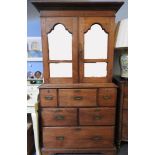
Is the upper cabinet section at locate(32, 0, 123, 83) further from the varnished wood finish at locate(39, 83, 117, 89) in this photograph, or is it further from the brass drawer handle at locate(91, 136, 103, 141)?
the brass drawer handle at locate(91, 136, 103, 141)

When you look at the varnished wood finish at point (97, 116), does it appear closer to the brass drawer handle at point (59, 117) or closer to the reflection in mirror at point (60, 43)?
the brass drawer handle at point (59, 117)

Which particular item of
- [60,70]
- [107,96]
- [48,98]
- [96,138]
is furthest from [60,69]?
[96,138]

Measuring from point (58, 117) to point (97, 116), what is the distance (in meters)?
0.41

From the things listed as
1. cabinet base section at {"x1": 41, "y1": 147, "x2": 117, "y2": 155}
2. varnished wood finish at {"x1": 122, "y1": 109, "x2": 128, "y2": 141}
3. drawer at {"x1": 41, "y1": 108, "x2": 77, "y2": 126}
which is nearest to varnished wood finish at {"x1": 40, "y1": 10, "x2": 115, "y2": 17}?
drawer at {"x1": 41, "y1": 108, "x2": 77, "y2": 126}

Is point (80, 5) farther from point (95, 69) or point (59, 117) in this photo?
point (59, 117)

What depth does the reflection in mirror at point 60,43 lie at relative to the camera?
67.9 inches

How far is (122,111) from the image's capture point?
189cm

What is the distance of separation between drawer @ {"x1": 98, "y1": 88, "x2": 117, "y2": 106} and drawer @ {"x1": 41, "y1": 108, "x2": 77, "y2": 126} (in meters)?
0.30

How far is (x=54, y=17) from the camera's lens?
5.58 feet

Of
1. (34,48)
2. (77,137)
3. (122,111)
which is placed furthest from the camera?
(34,48)

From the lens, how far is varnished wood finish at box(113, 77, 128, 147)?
1.86 meters

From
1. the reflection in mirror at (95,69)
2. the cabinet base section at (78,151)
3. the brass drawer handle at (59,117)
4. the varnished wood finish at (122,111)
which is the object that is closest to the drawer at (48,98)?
the brass drawer handle at (59,117)
